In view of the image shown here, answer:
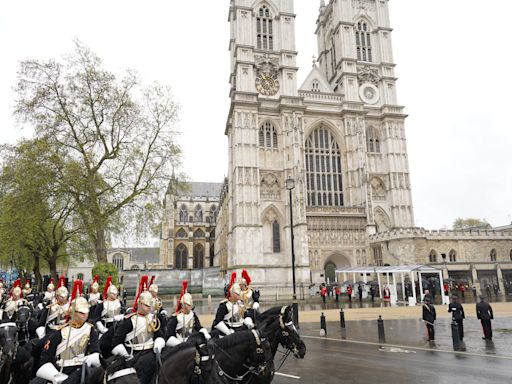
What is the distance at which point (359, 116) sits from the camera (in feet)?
144

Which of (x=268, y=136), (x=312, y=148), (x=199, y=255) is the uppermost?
(x=268, y=136)

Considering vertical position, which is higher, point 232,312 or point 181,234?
point 181,234

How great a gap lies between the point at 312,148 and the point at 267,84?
8.90m

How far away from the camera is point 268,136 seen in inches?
1668

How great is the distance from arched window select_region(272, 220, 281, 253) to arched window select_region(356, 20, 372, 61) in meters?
23.5

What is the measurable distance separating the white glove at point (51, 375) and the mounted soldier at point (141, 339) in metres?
0.82

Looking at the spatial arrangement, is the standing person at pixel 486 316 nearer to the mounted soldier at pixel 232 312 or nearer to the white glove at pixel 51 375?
the mounted soldier at pixel 232 312

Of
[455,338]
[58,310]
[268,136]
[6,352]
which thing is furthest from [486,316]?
[268,136]

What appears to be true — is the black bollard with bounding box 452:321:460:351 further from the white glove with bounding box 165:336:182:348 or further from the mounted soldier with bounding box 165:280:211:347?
the white glove with bounding box 165:336:182:348

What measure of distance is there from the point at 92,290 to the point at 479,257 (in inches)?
1384

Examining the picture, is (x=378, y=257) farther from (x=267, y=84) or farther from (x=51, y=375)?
(x=51, y=375)

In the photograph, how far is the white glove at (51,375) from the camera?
3678 millimetres

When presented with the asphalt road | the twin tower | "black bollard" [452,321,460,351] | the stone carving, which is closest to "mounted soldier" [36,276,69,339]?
the asphalt road

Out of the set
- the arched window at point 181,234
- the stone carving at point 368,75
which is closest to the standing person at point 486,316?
the stone carving at point 368,75
